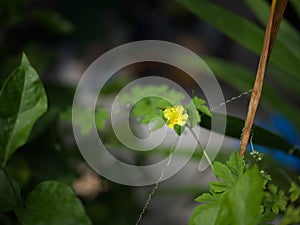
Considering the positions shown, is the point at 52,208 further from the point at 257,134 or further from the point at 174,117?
the point at 257,134

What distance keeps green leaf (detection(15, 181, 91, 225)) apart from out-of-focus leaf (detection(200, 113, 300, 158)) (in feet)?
0.53

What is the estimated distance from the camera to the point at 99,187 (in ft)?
4.08

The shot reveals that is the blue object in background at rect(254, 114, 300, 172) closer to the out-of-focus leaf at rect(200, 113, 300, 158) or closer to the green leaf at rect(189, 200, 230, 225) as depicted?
Result: the out-of-focus leaf at rect(200, 113, 300, 158)

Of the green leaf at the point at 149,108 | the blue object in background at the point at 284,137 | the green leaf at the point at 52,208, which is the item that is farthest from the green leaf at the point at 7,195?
the blue object in background at the point at 284,137

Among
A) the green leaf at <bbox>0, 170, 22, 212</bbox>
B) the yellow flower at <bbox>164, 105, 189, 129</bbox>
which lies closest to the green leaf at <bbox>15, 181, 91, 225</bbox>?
the green leaf at <bbox>0, 170, 22, 212</bbox>

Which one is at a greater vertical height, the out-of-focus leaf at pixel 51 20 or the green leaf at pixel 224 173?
the out-of-focus leaf at pixel 51 20

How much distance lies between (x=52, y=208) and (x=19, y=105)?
0.37ft

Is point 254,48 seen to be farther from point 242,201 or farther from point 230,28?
point 242,201

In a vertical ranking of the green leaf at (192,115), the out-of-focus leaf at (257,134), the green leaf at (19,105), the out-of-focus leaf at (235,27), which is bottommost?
the green leaf at (19,105)

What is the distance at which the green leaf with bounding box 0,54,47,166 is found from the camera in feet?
2.00

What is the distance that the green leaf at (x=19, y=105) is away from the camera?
0.61 m

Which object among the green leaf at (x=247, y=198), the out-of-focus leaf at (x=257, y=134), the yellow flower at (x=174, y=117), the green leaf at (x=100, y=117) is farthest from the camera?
the green leaf at (x=100, y=117)

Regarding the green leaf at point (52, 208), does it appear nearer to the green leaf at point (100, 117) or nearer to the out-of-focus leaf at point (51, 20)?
the green leaf at point (100, 117)

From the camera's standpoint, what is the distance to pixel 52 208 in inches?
23.4
